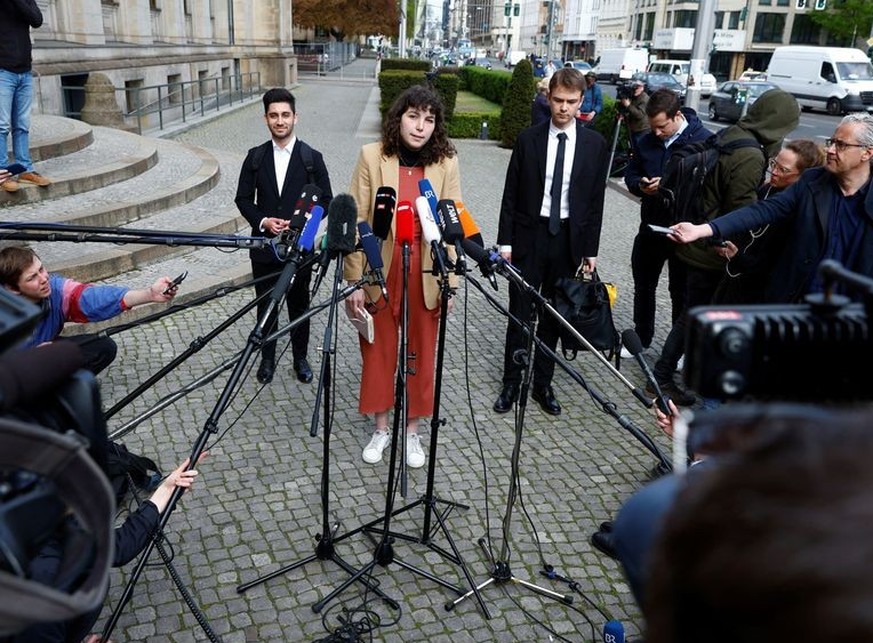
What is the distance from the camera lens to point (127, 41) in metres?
18.7

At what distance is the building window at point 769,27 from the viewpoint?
5638cm

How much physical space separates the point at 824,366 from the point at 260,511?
319cm

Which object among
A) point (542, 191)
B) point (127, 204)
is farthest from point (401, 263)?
point (127, 204)

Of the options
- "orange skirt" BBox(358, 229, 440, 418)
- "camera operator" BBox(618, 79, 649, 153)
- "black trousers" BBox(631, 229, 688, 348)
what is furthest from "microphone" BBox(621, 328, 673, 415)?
"camera operator" BBox(618, 79, 649, 153)

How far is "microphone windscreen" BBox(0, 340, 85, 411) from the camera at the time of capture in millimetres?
1336

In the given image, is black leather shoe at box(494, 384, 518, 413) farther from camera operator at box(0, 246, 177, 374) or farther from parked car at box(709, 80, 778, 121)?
parked car at box(709, 80, 778, 121)

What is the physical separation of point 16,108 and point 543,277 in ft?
19.1

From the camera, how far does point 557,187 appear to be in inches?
183

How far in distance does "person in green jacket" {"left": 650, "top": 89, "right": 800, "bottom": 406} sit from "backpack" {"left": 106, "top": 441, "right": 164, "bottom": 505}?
3339mm

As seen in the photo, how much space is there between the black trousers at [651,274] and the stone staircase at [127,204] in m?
3.53

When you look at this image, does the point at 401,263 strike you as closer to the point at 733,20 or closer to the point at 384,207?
the point at 384,207

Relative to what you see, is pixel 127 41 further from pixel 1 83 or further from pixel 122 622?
pixel 122 622

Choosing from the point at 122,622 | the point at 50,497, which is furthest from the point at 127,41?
the point at 50,497

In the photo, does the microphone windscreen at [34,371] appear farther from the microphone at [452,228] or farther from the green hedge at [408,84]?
the green hedge at [408,84]
